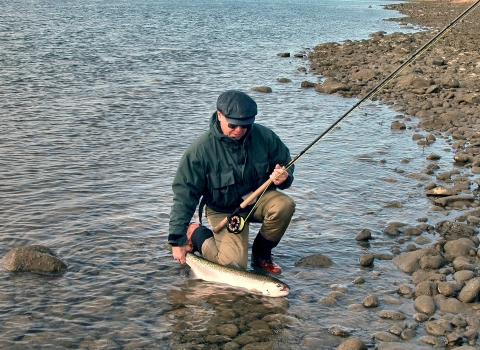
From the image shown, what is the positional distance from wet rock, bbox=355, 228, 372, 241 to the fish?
70.4 inches

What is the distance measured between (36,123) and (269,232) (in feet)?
26.6

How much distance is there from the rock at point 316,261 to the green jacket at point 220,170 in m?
1.04

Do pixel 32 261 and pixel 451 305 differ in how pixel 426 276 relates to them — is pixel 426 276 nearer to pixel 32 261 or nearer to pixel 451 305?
pixel 451 305

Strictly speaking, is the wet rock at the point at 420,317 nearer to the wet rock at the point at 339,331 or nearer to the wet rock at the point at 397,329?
the wet rock at the point at 397,329

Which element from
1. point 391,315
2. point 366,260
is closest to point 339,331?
point 391,315

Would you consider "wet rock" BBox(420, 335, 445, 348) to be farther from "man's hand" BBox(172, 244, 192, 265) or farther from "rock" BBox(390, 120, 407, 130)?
"rock" BBox(390, 120, 407, 130)

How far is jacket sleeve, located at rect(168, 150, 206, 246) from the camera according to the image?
226 inches

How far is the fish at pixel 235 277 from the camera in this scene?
5.61 m

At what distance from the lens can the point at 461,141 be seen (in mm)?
11094

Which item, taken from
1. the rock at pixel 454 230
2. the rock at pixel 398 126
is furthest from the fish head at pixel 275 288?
the rock at pixel 398 126

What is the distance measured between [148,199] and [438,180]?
14.0ft

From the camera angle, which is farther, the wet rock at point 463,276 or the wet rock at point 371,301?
the wet rock at point 463,276

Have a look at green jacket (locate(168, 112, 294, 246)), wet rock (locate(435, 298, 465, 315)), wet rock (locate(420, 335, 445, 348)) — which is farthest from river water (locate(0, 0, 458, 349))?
green jacket (locate(168, 112, 294, 246))

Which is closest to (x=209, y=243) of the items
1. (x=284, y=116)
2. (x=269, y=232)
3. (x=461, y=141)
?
(x=269, y=232)
